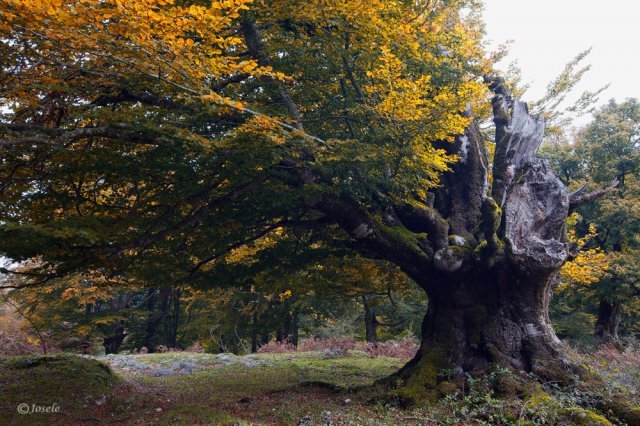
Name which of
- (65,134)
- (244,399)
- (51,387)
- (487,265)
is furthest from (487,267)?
(51,387)

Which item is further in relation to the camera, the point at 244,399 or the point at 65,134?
the point at 244,399

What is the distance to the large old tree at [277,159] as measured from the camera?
527 centimetres

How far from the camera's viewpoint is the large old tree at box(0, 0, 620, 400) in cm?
527

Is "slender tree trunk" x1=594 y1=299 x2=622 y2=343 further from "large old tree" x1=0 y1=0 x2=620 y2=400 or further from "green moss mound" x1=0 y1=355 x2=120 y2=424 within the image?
"green moss mound" x1=0 y1=355 x2=120 y2=424

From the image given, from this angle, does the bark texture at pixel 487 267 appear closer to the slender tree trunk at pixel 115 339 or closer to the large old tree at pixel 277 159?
the large old tree at pixel 277 159

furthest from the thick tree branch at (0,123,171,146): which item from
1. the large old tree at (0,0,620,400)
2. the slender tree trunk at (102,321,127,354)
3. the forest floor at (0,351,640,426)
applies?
the slender tree trunk at (102,321,127,354)

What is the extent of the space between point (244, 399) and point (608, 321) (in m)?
19.4

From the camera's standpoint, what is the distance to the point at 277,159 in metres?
5.84

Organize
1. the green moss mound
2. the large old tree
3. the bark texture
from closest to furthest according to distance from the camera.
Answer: the large old tree < the green moss mound < the bark texture

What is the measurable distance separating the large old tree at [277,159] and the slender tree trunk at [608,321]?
48.2 feet

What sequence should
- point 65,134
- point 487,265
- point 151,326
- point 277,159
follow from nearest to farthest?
point 65,134 < point 277,159 < point 487,265 < point 151,326

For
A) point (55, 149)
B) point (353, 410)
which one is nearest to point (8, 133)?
point (55, 149)

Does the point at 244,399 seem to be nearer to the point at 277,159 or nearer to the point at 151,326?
the point at 277,159

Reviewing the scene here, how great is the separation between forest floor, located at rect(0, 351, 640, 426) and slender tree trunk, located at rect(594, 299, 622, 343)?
10573 millimetres
